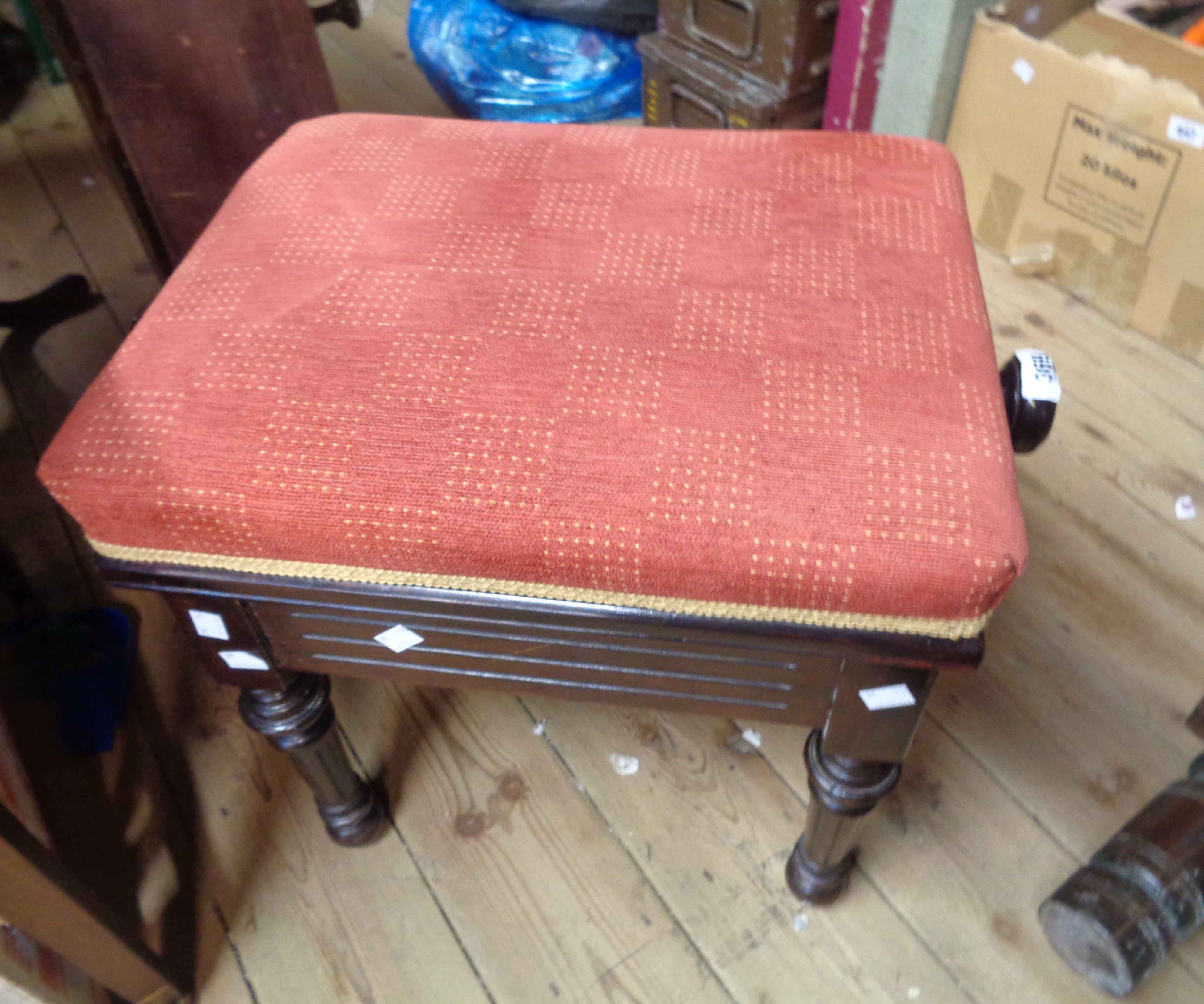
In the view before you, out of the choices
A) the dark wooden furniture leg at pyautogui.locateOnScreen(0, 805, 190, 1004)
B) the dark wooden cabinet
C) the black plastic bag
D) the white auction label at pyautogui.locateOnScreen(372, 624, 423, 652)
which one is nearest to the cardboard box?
the black plastic bag

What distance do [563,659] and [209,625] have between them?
0.23 m

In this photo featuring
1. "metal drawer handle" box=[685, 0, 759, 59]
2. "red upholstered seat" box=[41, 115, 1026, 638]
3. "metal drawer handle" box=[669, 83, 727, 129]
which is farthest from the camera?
"metal drawer handle" box=[669, 83, 727, 129]

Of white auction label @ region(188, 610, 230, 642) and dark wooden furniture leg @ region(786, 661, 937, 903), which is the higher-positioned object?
white auction label @ region(188, 610, 230, 642)

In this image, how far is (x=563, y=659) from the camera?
0.60 metres

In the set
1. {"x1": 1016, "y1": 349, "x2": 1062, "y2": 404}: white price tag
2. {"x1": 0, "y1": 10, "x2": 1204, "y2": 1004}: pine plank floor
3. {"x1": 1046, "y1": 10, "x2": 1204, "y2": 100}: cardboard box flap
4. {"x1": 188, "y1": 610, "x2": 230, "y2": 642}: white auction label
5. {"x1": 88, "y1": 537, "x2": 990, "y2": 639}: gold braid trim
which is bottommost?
{"x1": 0, "y1": 10, "x2": 1204, "y2": 1004}: pine plank floor

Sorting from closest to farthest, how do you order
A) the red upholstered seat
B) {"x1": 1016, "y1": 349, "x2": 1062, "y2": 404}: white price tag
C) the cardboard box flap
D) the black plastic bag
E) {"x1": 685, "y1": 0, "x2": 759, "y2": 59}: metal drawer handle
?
the red upholstered seat
{"x1": 1016, "y1": 349, "x2": 1062, "y2": 404}: white price tag
the cardboard box flap
{"x1": 685, "y1": 0, "x2": 759, "y2": 59}: metal drawer handle
the black plastic bag

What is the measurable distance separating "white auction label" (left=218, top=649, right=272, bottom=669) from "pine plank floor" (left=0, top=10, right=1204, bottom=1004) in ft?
0.99

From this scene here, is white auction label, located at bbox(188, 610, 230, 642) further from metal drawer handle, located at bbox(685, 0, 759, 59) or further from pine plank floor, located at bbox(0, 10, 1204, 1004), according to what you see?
metal drawer handle, located at bbox(685, 0, 759, 59)

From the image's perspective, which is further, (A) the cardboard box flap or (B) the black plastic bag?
(B) the black plastic bag

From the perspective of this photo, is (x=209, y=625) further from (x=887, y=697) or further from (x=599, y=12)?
(x=599, y=12)

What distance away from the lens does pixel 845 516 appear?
0.49 m

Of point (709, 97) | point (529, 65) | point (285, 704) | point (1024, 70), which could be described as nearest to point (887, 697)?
point (285, 704)

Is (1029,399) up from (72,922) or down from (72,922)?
up

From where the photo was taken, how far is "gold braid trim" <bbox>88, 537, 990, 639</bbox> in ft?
1.66
